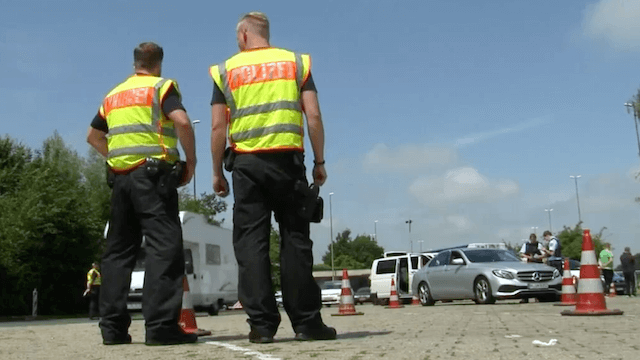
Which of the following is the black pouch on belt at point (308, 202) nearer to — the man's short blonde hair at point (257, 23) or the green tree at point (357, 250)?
the man's short blonde hair at point (257, 23)

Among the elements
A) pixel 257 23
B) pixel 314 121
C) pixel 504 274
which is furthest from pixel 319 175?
pixel 504 274

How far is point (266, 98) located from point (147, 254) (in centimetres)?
144

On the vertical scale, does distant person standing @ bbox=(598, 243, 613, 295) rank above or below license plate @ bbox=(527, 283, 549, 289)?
above

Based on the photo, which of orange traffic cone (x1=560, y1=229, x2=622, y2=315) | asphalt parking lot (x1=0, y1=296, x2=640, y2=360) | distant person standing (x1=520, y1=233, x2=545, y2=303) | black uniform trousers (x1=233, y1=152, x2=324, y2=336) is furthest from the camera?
distant person standing (x1=520, y1=233, x2=545, y2=303)

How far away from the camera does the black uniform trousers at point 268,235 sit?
6.48m

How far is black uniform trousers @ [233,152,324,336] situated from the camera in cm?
648

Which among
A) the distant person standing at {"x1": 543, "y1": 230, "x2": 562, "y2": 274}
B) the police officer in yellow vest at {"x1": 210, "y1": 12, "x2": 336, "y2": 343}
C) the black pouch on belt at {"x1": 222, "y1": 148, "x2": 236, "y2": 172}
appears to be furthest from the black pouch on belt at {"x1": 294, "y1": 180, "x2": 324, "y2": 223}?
the distant person standing at {"x1": 543, "y1": 230, "x2": 562, "y2": 274}

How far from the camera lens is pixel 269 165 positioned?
654 centimetres

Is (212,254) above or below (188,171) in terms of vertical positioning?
above

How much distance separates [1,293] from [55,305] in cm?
463

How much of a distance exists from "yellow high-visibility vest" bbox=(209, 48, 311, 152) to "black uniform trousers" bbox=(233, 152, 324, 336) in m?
0.10

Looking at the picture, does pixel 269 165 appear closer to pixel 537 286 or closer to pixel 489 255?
pixel 537 286

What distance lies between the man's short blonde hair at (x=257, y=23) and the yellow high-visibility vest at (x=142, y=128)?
76 centimetres

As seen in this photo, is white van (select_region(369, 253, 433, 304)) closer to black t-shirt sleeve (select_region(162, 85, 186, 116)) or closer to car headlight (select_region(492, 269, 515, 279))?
car headlight (select_region(492, 269, 515, 279))
